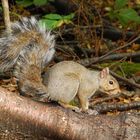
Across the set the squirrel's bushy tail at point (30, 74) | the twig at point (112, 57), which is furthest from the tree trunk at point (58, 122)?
the twig at point (112, 57)

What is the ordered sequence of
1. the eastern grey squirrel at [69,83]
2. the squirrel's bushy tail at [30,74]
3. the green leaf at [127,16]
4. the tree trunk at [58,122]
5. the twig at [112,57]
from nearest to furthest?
1. the tree trunk at [58,122]
2. the squirrel's bushy tail at [30,74]
3. the eastern grey squirrel at [69,83]
4. the green leaf at [127,16]
5. the twig at [112,57]

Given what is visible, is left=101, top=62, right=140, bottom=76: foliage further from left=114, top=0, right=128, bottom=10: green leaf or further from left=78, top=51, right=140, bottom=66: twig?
left=114, top=0, right=128, bottom=10: green leaf

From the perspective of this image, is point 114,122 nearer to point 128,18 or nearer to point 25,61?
point 25,61

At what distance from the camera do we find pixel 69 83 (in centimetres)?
311

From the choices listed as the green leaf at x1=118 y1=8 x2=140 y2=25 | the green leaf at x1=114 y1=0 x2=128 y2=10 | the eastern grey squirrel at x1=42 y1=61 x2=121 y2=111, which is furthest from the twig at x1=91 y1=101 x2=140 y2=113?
the green leaf at x1=114 y1=0 x2=128 y2=10

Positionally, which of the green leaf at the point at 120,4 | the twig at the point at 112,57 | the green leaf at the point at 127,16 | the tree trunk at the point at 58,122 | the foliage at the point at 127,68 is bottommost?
the foliage at the point at 127,68

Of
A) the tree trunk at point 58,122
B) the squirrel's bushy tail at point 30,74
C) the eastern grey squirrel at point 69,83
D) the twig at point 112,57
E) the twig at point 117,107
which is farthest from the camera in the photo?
the twig at point 112,57

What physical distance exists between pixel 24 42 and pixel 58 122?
60cm

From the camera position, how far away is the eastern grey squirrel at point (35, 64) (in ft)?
9.33

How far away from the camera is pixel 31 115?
2.58 metres

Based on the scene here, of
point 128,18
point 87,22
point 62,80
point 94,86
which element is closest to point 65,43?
point 87,22

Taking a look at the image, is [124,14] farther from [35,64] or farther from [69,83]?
[35,64]

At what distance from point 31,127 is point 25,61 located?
1.48 ft

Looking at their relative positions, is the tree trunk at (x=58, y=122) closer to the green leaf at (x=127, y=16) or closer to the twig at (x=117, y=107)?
the twig at (x=117, y=107)
